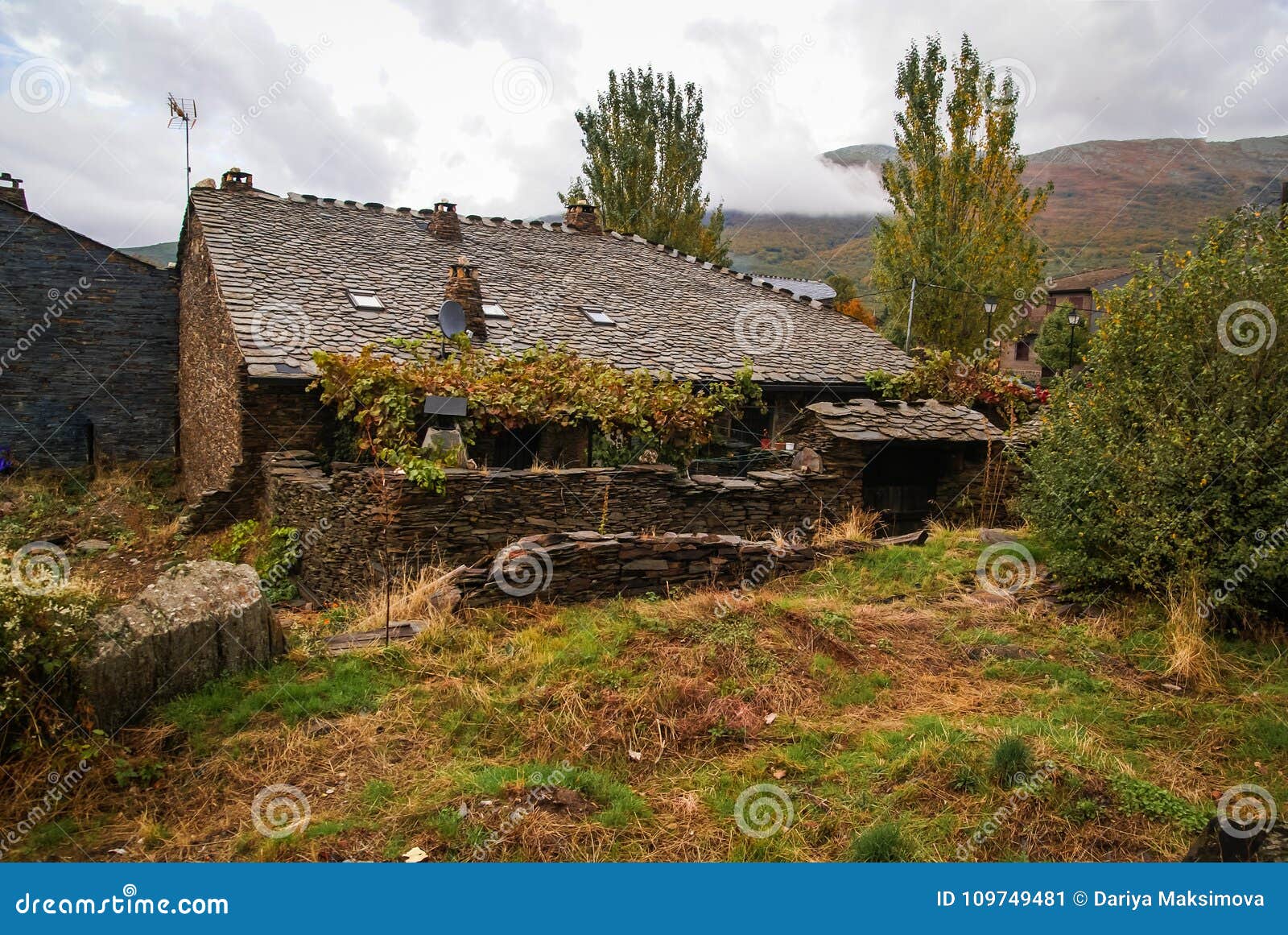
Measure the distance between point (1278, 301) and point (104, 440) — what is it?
21.1 m

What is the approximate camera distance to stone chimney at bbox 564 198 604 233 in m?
22.7

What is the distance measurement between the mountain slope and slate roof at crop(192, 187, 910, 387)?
69.5 metres

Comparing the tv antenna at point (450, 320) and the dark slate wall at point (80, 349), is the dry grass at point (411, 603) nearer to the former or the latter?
the tv antenna at point (450, 320)

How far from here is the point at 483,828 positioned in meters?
4.20

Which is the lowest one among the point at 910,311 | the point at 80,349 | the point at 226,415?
the point at 226,415

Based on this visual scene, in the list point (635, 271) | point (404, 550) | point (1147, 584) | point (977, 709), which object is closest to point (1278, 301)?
point (1147, 584)

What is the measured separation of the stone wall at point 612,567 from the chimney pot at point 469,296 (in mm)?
7871

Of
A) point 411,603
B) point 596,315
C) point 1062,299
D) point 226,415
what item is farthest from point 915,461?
point 1062,299

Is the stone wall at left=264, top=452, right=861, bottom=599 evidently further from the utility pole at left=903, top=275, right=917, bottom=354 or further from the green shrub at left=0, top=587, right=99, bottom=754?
the utility pole at left=903, top=275, right=917, bottom=354

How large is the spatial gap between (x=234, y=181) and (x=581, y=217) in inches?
356

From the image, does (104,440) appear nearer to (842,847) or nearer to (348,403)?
(348,403)

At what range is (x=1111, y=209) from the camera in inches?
5758

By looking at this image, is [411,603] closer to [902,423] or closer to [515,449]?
[515,449]

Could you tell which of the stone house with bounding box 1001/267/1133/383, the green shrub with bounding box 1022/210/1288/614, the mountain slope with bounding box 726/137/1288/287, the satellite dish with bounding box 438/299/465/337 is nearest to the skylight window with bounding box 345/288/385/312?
the satellite dish with bounding box 438/299/465/337
